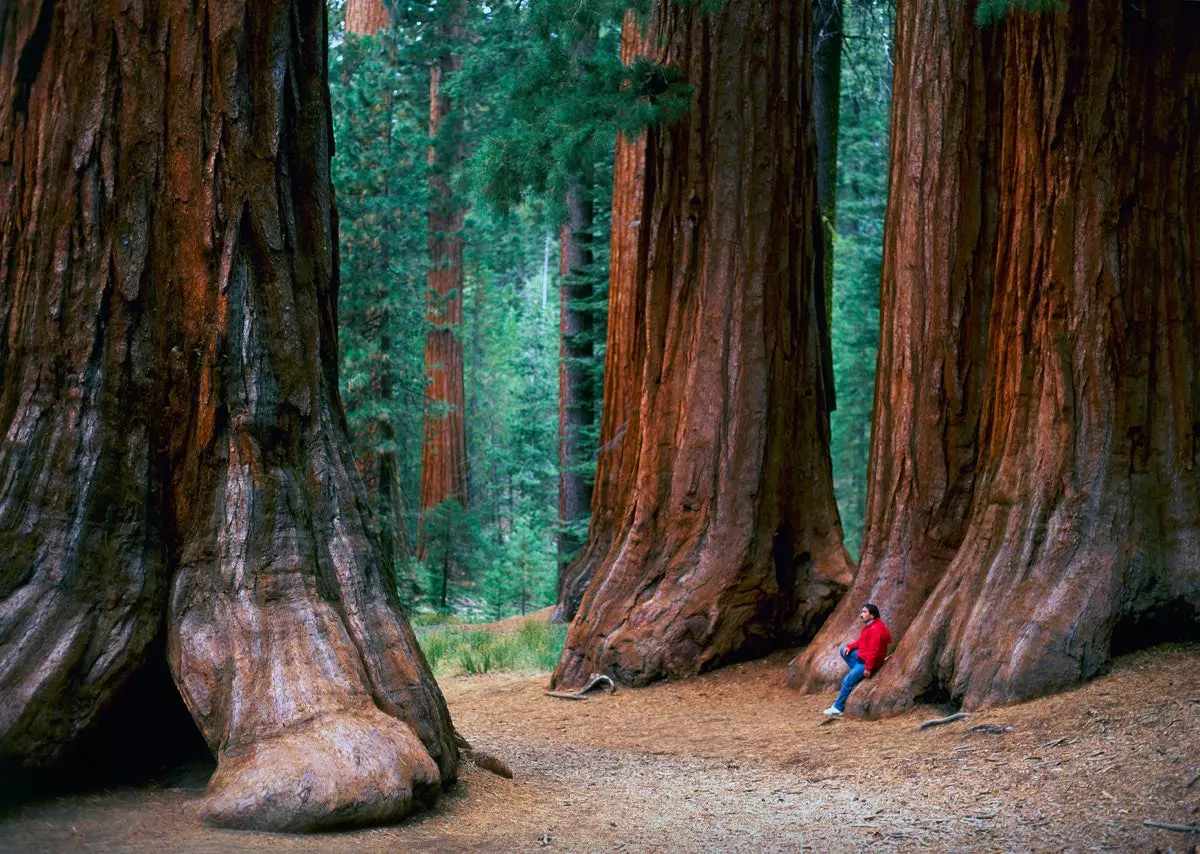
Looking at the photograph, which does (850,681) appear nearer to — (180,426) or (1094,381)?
(1094,381)

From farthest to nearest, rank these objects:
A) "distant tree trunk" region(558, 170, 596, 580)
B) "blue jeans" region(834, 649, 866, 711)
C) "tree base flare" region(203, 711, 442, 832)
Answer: "distant tree trunk" region(558, 170, 596, 580), "blue jeans" region(834, 649, 866, 711), "tree base flare" region(203, 711, 442, 832)

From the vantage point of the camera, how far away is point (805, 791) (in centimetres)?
592

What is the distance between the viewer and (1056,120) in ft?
24.3

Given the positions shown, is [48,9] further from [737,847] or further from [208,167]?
[737,847]

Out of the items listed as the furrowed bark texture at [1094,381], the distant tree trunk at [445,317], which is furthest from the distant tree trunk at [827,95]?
the distant tree trunk at [445,317]

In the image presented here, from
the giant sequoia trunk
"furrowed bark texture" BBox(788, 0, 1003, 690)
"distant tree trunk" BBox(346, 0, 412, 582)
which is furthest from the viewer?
"distant tree trunk" BBox(346, 0, 412, 582)

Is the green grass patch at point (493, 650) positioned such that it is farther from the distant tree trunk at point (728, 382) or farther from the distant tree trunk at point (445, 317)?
the distant tree trunk at point (445, 317)

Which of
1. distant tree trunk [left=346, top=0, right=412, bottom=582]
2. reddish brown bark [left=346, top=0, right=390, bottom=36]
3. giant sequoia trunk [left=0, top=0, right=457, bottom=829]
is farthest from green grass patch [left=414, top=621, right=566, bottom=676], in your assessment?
reddish brown bark [left=346, top=0, right=390, bottom=36]

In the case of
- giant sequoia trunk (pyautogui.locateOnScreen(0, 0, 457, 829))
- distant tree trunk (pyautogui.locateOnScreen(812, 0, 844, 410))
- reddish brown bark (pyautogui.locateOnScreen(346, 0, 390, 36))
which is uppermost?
reddish brown bark (pyautogui.locateOnScreen(346, 0, 390, 36))

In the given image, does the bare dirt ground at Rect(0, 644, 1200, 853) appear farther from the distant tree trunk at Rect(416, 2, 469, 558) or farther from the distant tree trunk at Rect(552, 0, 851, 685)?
the distant tree trunk at Rect(416, 2, 469, 558)

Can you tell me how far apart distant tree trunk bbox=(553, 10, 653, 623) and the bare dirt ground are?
11.3 feet

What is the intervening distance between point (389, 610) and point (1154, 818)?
3322mm

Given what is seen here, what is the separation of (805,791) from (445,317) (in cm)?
1979

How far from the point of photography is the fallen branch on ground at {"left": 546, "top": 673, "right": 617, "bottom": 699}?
9.55 metres
